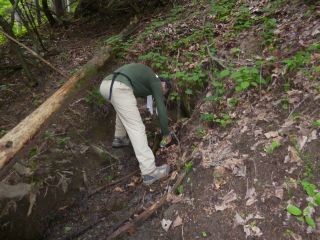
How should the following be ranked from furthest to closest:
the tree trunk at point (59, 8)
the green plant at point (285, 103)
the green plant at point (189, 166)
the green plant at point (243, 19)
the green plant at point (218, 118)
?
the tree trunk at point (59, 8), the green plant at point (243, 19), the green plant at point (218, 118), the green plant at point (189, 166), the green plant at point (285, 103)

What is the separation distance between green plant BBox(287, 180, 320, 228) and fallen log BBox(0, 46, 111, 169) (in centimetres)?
350

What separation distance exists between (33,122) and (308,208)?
3.92 m

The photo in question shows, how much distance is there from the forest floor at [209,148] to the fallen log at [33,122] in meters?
0.16

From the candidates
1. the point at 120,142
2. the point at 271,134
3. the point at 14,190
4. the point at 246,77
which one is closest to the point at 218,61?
the point at 246,77

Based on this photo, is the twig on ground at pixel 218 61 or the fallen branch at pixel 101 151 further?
the fallen branch at pixel 101 151

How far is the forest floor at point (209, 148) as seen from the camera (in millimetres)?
4117

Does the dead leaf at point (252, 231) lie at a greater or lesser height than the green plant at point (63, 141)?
greater

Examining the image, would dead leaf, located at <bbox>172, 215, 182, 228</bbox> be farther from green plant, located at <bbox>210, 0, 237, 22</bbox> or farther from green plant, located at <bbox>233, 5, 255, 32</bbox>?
green plant, located at <bbox>210, 0, 237, 22</bbox>

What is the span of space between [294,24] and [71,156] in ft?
15.2

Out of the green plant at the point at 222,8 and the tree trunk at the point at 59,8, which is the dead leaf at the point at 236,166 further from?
the tree trunk at the point at 59,8

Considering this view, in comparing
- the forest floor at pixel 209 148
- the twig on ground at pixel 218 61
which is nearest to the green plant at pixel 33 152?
the forest floor at pixel 209 148

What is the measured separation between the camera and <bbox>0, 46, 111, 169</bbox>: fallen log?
4.60 meters

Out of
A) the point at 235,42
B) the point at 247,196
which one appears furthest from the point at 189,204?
the point at 235,42

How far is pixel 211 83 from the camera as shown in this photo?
6148mm
